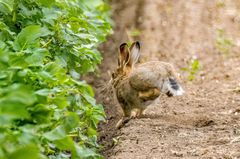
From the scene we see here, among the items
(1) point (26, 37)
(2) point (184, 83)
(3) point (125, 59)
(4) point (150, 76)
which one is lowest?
(2) point (184, 83)

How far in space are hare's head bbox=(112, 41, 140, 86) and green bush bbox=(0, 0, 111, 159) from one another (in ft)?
1.71

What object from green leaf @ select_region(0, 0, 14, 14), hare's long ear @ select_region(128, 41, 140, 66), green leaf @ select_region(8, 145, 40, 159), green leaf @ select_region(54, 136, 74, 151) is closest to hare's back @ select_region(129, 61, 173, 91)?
hare's long ear @ select_region(128, 41, 140, 66)

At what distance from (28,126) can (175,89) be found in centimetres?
297

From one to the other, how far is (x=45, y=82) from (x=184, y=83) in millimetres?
4191

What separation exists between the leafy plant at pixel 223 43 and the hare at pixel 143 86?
3.27 m

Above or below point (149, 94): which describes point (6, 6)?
above

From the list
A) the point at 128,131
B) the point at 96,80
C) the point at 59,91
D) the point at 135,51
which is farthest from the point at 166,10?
the point at 59,91

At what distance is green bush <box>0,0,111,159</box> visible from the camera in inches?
164

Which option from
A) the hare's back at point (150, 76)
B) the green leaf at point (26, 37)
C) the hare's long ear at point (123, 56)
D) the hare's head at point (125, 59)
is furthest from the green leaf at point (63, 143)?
the hare's long ear at point (123, 56)

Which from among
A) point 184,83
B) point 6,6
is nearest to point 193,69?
point 184,83

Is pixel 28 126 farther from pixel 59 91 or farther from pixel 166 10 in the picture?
pixel 166 10

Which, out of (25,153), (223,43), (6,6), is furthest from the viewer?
(223,43)

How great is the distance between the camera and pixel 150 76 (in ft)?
23.6

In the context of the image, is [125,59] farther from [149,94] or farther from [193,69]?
[193,69]
